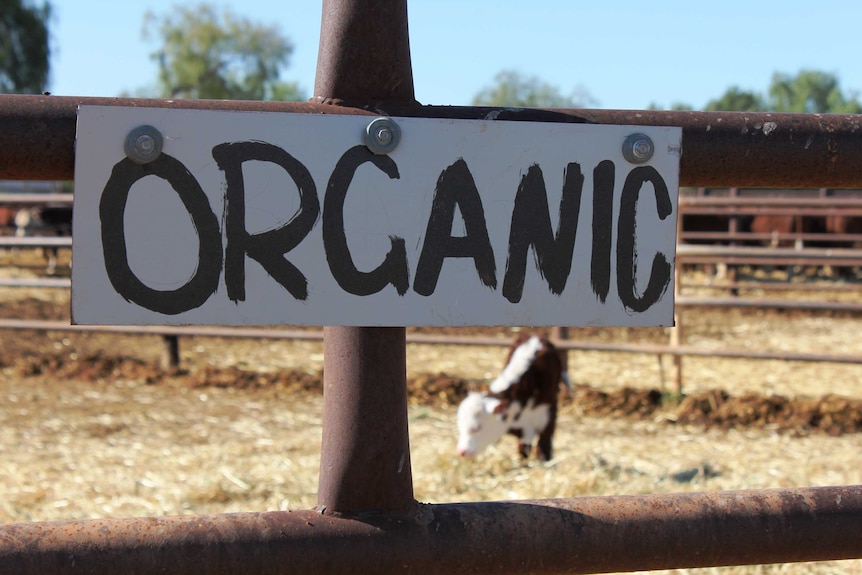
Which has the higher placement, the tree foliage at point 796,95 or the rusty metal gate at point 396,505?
the tree foliage at point 796,95

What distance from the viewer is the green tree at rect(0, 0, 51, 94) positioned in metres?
22.6

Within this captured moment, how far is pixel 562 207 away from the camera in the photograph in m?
0.98

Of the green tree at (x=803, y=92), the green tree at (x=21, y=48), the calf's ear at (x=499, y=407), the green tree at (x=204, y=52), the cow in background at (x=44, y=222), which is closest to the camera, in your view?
the calf's ear at (x=499, y=407)

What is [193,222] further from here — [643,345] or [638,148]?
[643,345]

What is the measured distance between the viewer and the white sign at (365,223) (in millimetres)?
902

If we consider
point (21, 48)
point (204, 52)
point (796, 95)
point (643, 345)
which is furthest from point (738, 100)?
point (643, 345)

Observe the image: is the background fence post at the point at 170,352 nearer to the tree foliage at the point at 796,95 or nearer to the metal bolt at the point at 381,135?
the metal bolt at the point at 381,135

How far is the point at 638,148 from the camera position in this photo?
3.24ft

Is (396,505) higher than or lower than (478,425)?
higher

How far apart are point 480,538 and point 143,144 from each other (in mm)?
528

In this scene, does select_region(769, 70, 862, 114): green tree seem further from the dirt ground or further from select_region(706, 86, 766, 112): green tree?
the dirt ground

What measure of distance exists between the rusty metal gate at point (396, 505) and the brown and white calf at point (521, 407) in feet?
11.1

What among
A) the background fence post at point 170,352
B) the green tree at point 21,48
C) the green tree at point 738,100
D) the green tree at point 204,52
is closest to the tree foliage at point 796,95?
the green tree at point 738,100

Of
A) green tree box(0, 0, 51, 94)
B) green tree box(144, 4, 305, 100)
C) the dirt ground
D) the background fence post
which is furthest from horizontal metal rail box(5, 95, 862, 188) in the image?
green tree box(144, 4, 305, 100)
